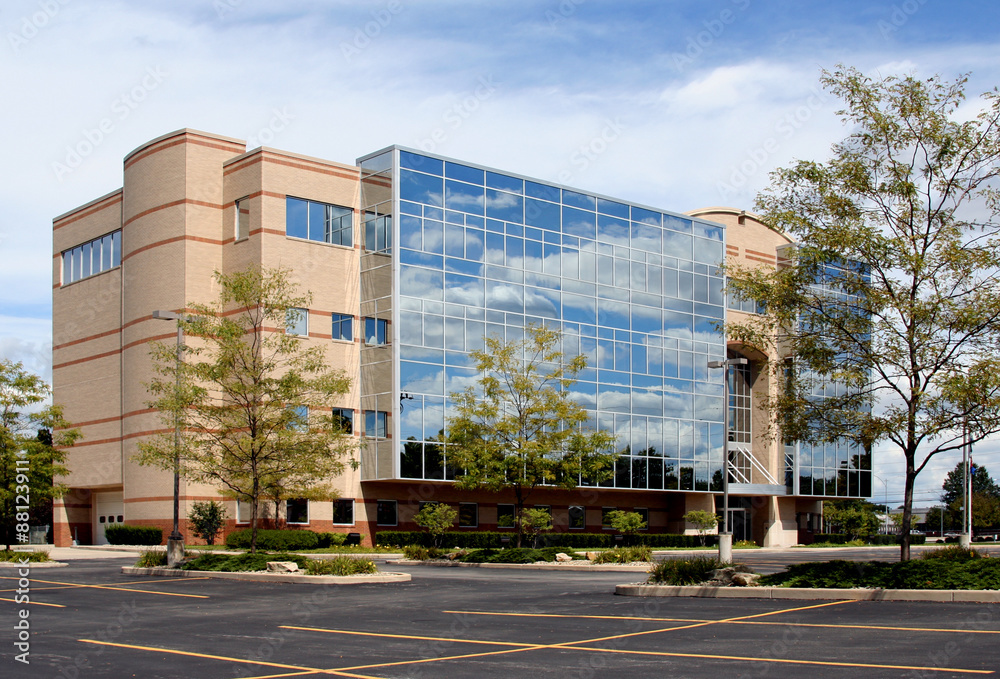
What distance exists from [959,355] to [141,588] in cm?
1780

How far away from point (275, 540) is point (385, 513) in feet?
24.8

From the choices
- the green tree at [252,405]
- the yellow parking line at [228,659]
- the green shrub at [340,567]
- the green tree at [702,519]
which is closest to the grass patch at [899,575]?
the green shrub at [340,567]

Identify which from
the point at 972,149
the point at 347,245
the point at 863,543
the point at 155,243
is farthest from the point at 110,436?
the point at 863,543

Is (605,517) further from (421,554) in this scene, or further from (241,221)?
(241,221)

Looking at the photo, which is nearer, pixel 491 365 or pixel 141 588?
pixel 141 588

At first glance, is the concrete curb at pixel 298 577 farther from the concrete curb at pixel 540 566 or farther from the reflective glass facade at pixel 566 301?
the reflective glass facade at pixel 566 301

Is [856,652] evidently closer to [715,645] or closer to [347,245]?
[715,645]

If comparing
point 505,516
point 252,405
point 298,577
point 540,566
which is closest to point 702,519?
point 505,516

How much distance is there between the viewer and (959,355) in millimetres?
18938

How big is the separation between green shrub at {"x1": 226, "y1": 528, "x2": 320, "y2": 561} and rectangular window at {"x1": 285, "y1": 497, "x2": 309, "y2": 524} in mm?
2475

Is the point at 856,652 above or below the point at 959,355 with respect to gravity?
below

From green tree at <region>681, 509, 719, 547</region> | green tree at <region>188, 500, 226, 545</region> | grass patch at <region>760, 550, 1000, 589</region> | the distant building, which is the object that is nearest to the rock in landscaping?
grass patch at <region>760, 550, 1000, 589</region>

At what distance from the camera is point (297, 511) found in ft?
140

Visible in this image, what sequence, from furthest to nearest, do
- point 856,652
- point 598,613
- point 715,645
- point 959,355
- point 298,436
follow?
point 298,436
point 959,355
point 598,613
point 715,645
point 856,652
